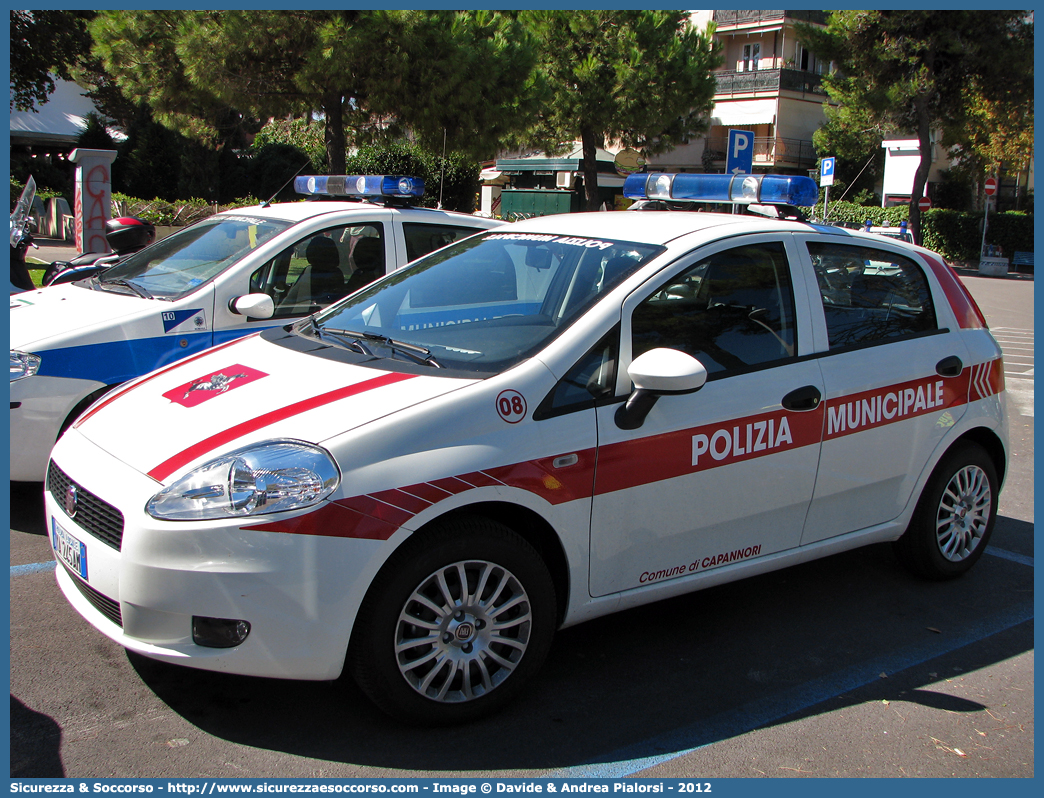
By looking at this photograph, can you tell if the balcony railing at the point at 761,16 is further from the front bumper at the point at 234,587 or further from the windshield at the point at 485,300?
the front bumper at the point at 234,587

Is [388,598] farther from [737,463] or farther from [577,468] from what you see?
[737,463]

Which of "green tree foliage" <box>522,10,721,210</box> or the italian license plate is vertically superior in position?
"green tree foliage" <box>522,10,721,210</box>

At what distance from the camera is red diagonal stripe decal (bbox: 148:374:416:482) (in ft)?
9.66

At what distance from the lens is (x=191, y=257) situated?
5941 millimetres

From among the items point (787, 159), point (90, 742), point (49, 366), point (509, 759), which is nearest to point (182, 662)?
point (90, 742)

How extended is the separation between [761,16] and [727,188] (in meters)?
50.6

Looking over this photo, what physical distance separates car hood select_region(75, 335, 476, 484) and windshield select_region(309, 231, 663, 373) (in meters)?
0.26

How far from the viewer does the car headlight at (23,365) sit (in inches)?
187

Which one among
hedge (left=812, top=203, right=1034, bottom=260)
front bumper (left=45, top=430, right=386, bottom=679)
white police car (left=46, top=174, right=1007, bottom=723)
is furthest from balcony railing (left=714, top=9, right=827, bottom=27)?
front bumper (left=45, top=430, right=386, bottom=679)

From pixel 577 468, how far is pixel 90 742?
6.08 ft

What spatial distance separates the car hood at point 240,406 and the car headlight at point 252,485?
2.1 inches

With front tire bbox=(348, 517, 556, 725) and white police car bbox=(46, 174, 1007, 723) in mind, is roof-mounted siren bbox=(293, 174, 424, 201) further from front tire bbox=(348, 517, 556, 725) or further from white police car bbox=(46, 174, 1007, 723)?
front tire bbox=(348, 517, 556, 725)

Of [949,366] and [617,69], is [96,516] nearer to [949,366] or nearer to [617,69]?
[949,366]

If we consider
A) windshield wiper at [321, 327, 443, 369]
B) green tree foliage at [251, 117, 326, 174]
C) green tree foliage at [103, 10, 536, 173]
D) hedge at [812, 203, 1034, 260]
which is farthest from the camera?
hedge at [812, 203, 1034, 260]
